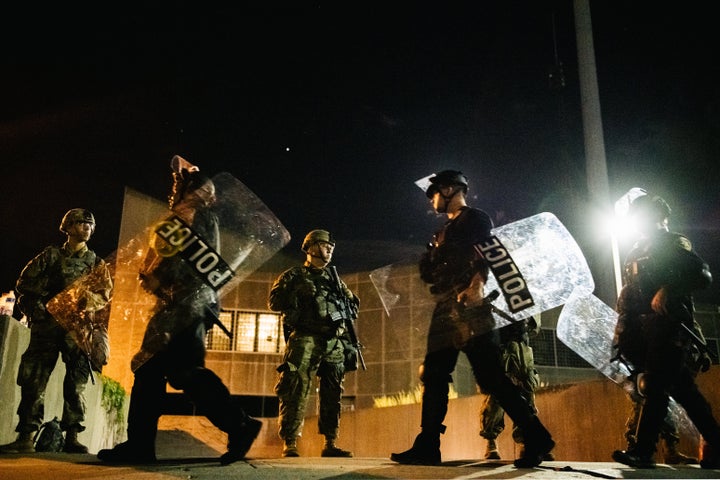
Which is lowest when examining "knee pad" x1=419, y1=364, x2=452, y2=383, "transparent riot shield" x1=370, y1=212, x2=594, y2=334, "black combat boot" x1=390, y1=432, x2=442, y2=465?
"black combat boot" x1=390, y1=432, x2=442, y2=465

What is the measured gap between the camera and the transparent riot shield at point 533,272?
5.05 m

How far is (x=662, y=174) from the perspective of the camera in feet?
55.2

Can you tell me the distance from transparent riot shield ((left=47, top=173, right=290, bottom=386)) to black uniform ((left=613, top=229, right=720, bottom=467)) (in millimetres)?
2863

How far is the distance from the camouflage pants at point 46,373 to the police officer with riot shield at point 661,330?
4670 mm

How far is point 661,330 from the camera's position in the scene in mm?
4906

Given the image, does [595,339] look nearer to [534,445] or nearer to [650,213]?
[650,213]

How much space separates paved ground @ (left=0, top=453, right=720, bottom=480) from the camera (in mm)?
3443

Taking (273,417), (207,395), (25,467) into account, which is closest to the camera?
(25,467)

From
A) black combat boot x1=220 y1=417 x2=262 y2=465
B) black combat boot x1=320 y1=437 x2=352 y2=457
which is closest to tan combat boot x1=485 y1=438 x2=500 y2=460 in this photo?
black combat boot x1=320 y1=437 x2=352 y2=457

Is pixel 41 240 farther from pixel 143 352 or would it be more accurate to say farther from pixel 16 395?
pixel 143 352

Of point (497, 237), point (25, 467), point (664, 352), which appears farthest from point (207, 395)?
point (664, 352)

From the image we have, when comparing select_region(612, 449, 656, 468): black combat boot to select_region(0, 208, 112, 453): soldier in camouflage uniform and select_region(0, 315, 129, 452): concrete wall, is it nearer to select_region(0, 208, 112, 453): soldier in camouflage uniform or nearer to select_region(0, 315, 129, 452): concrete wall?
select_region(0, 208, 112, 453): soldier in camouflage uniform

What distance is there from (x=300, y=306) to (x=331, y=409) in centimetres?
108

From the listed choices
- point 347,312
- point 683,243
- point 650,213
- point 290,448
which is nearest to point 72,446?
point 290,448
